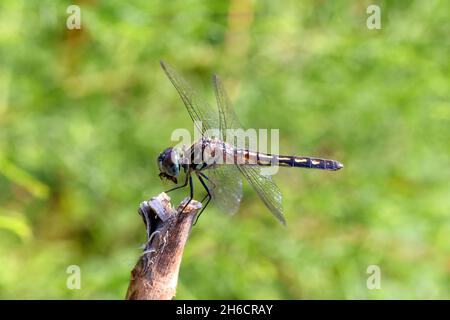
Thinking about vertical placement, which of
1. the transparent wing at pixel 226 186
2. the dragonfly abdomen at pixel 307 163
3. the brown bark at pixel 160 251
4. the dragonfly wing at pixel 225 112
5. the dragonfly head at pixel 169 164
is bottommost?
the brown bark at pixel 160 251

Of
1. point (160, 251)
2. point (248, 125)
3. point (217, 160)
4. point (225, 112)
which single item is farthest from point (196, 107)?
point (160, 251)

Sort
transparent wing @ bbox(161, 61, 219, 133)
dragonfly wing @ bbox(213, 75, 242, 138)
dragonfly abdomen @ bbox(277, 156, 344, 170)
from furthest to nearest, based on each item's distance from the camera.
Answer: dragonfly abdomen @ bbox(277, 156, 344, 170) < dragonfly wing @ bbox(213, 75, 242, 138) < transparent wing @ bbox(161, 61, 219, 133)

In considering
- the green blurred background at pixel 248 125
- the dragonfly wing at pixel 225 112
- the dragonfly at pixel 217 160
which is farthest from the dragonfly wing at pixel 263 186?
the green blurred background at pixel 248 125

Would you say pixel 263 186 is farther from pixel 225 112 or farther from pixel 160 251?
pixel 160 251

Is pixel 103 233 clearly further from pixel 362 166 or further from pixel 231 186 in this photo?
pixel 362 166

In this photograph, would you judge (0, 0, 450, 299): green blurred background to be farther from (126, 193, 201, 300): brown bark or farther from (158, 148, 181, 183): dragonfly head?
(126, 193, 201, 300): brown bark

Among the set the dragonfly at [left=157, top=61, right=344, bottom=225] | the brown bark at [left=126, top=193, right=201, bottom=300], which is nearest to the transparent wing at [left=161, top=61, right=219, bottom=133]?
the dragonfly at [left=157, top=61, right=344, bottom=225]

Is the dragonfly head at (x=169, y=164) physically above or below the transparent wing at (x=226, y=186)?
above

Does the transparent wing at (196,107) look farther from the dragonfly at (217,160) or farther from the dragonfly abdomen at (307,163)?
the dragonfly abdomen at (307,163)
